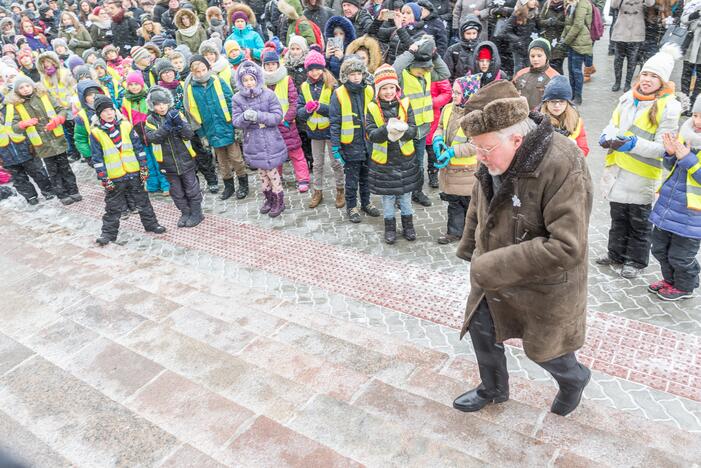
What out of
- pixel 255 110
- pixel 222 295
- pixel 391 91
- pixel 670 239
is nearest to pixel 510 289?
pixel 670 239

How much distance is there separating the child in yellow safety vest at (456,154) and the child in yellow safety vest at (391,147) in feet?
1.26

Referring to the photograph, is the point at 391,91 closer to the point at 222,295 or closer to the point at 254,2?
the point at 222,295

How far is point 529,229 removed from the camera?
2.70 metres

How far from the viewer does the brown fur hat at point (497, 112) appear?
8.40 ft

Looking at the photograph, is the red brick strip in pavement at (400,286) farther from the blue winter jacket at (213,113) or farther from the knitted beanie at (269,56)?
the knitted beanie at (269,56)

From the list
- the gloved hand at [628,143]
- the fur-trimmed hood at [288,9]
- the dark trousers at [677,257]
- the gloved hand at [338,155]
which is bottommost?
the dark trousers at [677,257]

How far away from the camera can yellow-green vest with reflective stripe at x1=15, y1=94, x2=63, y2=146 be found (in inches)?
321

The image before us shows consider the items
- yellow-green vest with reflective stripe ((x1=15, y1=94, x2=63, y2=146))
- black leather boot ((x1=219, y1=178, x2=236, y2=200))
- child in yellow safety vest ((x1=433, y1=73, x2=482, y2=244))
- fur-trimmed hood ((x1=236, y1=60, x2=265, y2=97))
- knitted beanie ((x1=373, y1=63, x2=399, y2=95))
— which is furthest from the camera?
black leather boot ((x1=219, y1=178, x2=236, y2=200))

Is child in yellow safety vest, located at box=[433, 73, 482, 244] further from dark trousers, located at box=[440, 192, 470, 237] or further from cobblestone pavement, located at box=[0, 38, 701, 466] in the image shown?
cobblestone pavement, located at box=[0, 38, 701, 466]

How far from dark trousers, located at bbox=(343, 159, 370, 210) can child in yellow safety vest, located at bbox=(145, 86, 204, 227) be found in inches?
85.6

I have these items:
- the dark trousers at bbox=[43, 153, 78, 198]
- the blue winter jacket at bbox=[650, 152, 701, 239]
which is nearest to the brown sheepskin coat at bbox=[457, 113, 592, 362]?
the blue winter jacket at bbox=[650, 152, 701, 239]

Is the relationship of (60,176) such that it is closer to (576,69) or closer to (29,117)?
(29,117)

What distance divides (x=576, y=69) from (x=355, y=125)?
553 cm

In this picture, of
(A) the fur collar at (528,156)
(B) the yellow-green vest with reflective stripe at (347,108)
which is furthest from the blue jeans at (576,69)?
(A) the fur collar at (528,156)
